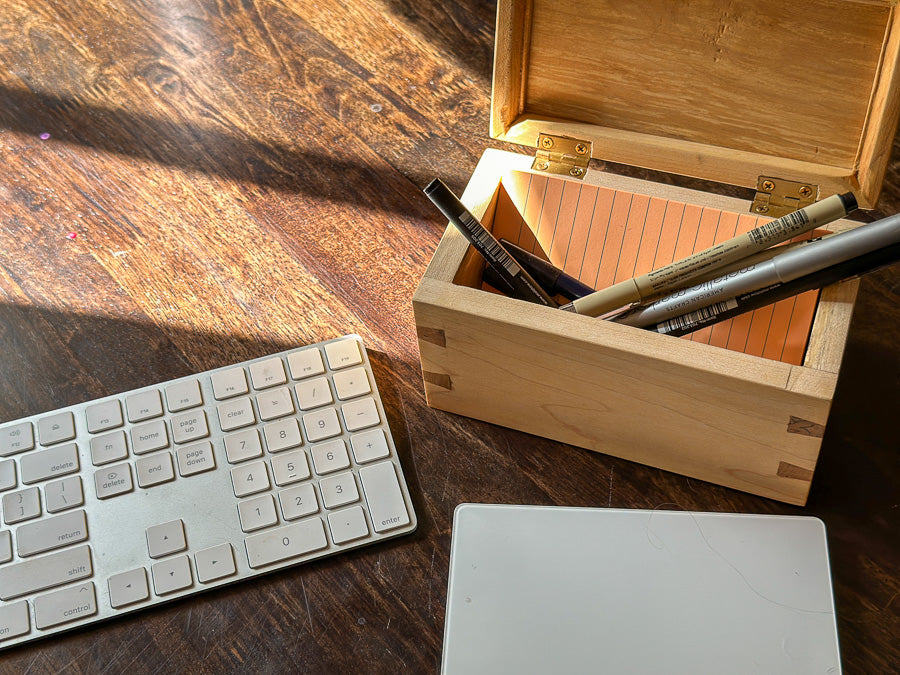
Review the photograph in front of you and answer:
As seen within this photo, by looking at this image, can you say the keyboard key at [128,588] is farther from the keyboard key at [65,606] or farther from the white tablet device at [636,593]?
the white tablet device at [636,593]

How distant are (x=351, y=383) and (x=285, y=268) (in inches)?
5.5

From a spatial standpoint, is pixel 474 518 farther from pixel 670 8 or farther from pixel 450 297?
pixel 670 8

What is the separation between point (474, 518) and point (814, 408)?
224 mm

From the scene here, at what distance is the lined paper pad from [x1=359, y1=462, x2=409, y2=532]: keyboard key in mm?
207

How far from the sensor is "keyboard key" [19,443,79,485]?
23.5 inches

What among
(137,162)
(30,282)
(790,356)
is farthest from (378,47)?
(790,356)

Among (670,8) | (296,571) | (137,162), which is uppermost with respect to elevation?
(670,8)

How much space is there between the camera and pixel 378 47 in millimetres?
850

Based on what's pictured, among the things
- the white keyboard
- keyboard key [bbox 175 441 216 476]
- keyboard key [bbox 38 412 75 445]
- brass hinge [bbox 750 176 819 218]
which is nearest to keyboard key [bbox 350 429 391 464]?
the white keyboard

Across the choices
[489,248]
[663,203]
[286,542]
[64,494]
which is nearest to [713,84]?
[663,203]

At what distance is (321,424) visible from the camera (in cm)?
61

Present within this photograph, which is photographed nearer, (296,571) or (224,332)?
(296,571)

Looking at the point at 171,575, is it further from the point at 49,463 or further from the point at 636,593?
the point at 636,593

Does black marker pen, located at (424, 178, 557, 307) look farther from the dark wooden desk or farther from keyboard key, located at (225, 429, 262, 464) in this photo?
Answer: keyboard key, located at (225, 429, 262, 464)
